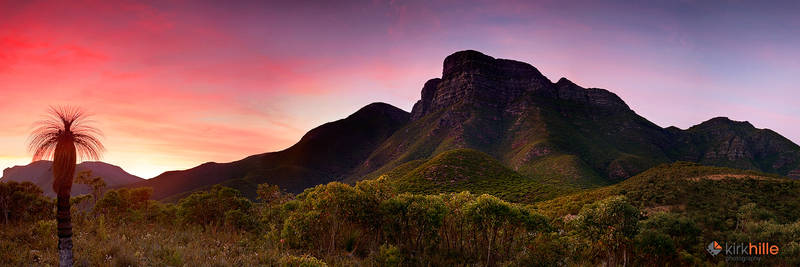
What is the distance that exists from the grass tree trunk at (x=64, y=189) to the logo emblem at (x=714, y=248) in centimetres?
3635

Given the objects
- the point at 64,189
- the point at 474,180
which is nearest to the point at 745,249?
the point at 64,189

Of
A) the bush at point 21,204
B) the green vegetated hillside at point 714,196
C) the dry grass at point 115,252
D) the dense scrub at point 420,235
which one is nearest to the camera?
the dry grass at point 115,252

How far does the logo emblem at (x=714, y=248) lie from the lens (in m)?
23.3

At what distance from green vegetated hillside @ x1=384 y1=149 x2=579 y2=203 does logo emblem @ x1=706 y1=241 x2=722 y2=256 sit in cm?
5462

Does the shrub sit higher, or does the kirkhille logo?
the shrub

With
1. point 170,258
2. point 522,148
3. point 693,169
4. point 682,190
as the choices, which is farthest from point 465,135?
point 170,258

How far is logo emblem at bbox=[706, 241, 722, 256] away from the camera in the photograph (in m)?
23.3

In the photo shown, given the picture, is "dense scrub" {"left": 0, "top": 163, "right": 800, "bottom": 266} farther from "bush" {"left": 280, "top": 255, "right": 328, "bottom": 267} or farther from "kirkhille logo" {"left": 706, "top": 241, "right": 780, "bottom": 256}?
"bush" {"left": 280, "top": 255, "right": 328, "bottom": 267}

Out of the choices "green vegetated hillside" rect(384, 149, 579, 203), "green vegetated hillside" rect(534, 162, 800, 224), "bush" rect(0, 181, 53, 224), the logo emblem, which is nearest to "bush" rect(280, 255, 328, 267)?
"bush" rect(0, 181, 53, 224)

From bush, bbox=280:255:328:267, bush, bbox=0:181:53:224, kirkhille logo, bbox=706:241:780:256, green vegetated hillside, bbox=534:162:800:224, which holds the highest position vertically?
bush, bbox=0:181:53:224

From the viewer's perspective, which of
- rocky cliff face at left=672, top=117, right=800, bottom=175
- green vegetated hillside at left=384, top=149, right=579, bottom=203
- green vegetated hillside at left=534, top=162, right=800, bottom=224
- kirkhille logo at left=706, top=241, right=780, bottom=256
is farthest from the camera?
rocky cliff face at left=672, top=117, right=800, bottom=175

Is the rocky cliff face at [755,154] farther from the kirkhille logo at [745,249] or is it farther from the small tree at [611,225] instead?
the small tree at [611,225]

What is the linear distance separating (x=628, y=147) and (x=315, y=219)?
695ft

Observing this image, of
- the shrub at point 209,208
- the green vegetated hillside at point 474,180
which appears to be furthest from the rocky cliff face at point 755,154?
the shrub at point 209,208
